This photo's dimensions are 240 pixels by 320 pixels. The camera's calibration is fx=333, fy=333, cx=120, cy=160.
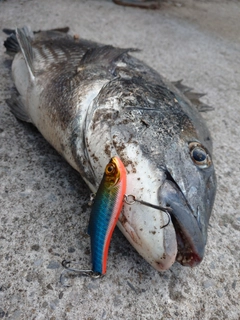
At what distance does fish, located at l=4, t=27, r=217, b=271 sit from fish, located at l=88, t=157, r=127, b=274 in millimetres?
53

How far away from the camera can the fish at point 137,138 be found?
1452 millimetres

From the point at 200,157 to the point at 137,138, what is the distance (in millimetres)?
315

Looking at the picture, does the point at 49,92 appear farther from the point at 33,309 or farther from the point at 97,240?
the point at 33,309

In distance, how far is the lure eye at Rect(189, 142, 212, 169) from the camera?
5.21 ft

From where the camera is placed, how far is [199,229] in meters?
1.45

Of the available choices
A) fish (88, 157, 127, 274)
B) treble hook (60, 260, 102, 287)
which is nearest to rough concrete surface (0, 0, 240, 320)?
treble hook (60, 260, 102, 287)

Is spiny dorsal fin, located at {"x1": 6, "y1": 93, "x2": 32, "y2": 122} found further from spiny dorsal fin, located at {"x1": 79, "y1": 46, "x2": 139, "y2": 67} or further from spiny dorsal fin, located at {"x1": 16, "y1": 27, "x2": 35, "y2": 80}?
spiny dorsal fin, located at {"x1": 79, "y1": 46, "x2": 139, "y2": 67}

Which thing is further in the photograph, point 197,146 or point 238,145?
point 238,145

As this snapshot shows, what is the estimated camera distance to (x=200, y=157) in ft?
5.22

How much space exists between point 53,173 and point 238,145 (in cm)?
162

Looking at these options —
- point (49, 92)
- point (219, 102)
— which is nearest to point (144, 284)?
point (49, 92)

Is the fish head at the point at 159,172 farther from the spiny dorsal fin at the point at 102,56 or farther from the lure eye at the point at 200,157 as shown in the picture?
the spiny dorsal fin at the point at 102,56

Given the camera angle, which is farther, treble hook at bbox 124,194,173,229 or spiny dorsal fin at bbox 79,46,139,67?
spiny dorsal fin at bbox 79,46,139,67

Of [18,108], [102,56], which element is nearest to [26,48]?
[18,108]
